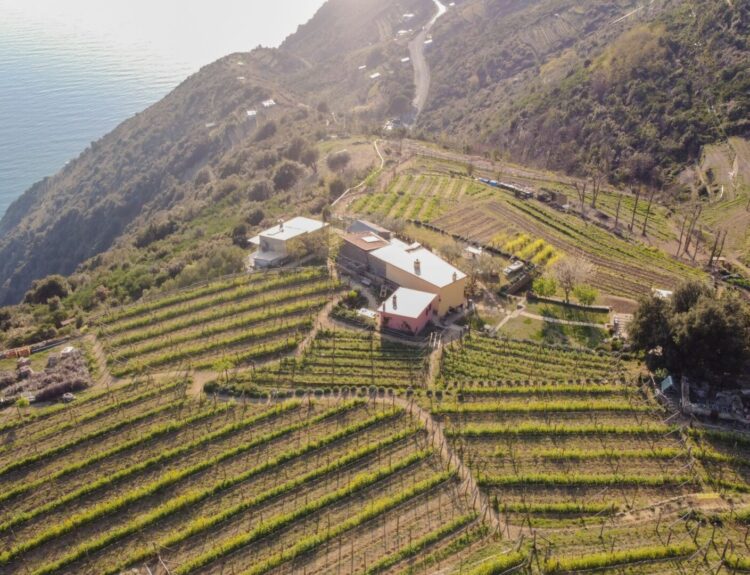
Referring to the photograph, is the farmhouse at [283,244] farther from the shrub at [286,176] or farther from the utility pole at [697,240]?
the utility pole at [697,240]

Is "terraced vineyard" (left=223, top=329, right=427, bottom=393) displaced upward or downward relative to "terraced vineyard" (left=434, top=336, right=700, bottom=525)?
upward

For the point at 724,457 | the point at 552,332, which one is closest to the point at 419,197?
the point at 552,332

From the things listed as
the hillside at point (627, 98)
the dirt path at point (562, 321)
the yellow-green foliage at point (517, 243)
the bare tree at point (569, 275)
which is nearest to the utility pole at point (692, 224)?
the hillside at point (627, 98)

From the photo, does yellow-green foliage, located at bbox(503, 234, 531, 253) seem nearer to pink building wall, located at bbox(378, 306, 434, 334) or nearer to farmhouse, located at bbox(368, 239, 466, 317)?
farmhouse, located at bbox(368, 239, 466, 317)

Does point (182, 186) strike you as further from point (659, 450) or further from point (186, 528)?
point (659, 450)

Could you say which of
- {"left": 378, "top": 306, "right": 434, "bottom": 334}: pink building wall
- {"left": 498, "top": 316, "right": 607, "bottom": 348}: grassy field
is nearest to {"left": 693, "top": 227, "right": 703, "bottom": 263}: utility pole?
{"left": 498, "top": 316, "right": 607, "bottom": 348}: grassy field

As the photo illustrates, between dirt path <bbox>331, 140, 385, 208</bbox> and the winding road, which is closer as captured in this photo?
dirt path <bbox>331, 140, 385, 208</bbox>
